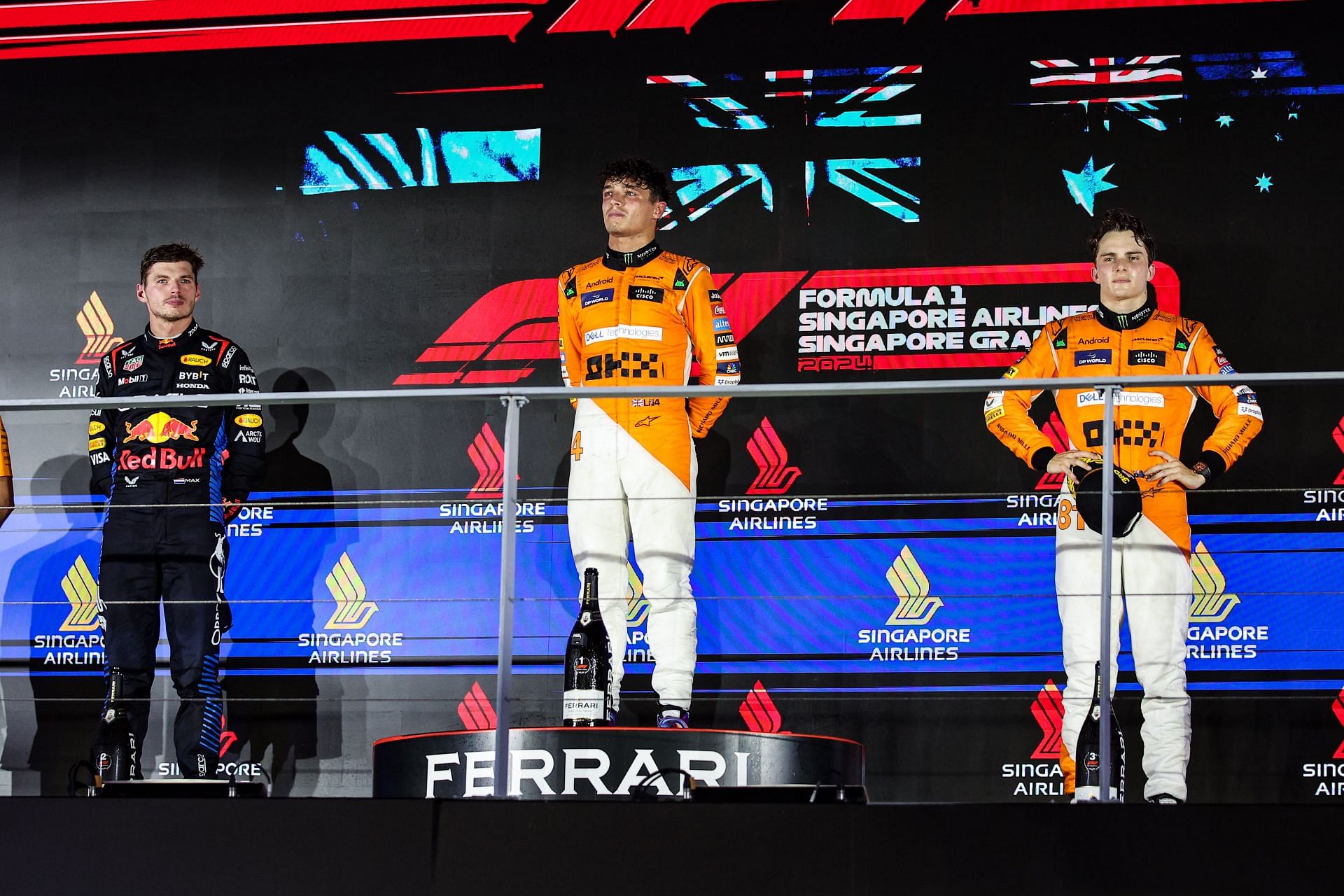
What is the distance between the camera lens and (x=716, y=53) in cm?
566

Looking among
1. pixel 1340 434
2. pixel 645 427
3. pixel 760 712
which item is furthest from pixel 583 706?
pixel 1340 434

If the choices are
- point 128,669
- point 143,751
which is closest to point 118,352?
point 128,669

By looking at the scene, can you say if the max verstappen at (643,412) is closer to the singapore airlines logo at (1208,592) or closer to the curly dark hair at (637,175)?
the curly dark hair at (637,175)

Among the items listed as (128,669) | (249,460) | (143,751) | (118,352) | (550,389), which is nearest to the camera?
(550,389)

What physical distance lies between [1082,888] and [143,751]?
2.39m

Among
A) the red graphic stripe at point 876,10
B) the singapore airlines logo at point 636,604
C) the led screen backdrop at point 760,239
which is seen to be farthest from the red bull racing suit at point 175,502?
the red graphic stripe at point 876,10

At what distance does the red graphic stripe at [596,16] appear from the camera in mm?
5750

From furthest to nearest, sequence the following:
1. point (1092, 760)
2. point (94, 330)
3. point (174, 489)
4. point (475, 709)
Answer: point (94, 330), point (174, 489), point (475, 709), point (1092, 760)

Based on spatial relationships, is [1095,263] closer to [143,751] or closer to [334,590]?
[334,590]

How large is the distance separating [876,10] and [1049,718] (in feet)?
8.61

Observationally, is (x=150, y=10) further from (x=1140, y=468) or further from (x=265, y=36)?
(x=1140, y=468)

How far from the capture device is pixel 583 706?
139 inches

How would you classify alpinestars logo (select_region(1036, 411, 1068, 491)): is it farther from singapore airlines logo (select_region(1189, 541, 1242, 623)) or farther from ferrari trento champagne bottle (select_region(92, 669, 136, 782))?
ferrari trento champagne bottle (select_region(92, 669, 136, 782))

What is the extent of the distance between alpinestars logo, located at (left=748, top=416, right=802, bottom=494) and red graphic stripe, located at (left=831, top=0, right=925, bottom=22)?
57.8 inches
